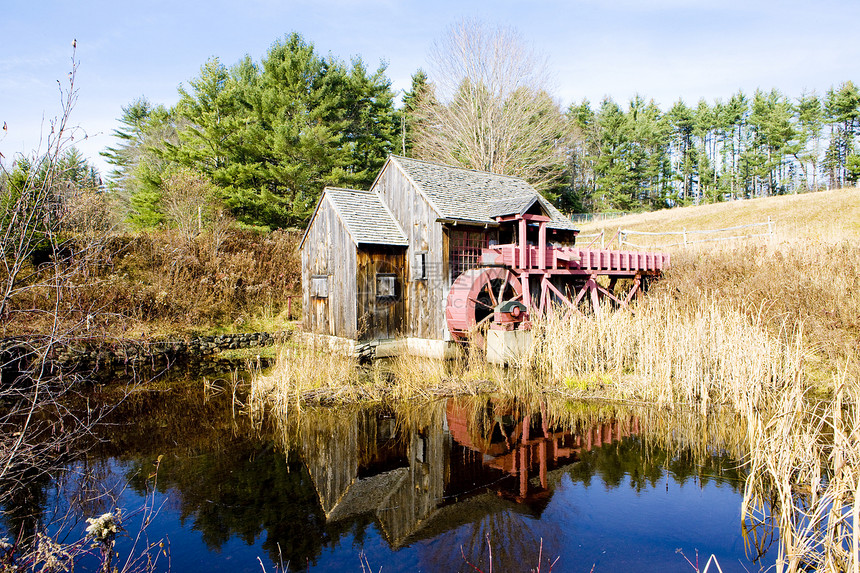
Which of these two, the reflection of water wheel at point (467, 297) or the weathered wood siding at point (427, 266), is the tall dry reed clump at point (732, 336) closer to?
the reflection of water wheel at point (467, 297)

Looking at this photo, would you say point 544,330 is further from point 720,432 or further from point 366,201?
point 366,201

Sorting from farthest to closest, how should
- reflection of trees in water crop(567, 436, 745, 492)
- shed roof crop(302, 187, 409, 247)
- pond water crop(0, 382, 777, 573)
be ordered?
shed roof crop(302, 187, 409, 247) → reflection of trees in water crop(567, 436, 745, 492) → pond water crop(0, 382, 777, 573)

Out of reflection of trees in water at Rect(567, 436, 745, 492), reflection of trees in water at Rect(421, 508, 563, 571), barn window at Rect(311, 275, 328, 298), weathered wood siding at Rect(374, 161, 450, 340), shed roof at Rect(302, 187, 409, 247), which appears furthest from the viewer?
barn window at Rect(311, 275, 328, 298)

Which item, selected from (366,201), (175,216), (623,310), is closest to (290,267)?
(175,216)

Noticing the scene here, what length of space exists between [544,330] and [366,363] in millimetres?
4512

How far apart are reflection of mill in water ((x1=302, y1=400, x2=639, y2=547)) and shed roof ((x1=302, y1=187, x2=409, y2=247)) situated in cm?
551

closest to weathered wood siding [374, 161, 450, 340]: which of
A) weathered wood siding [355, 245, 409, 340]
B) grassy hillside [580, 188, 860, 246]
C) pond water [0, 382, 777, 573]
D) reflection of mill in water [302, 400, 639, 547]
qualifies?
weathered wood siding [355, 245, 409, 340]

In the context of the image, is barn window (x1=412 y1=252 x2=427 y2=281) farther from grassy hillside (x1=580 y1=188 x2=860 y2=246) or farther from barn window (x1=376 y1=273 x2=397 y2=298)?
grassy hillside (x1=580 y1=188 x2=860 y2=246)

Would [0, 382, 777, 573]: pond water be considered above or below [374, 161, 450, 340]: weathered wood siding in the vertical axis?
below

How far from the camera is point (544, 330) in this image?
11.1m

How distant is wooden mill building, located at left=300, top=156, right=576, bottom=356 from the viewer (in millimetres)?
13203

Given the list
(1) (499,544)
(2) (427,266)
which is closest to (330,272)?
(2) (427,266)

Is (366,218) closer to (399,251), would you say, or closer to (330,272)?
(399,251)

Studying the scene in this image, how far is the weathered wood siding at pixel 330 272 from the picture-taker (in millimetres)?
13289
